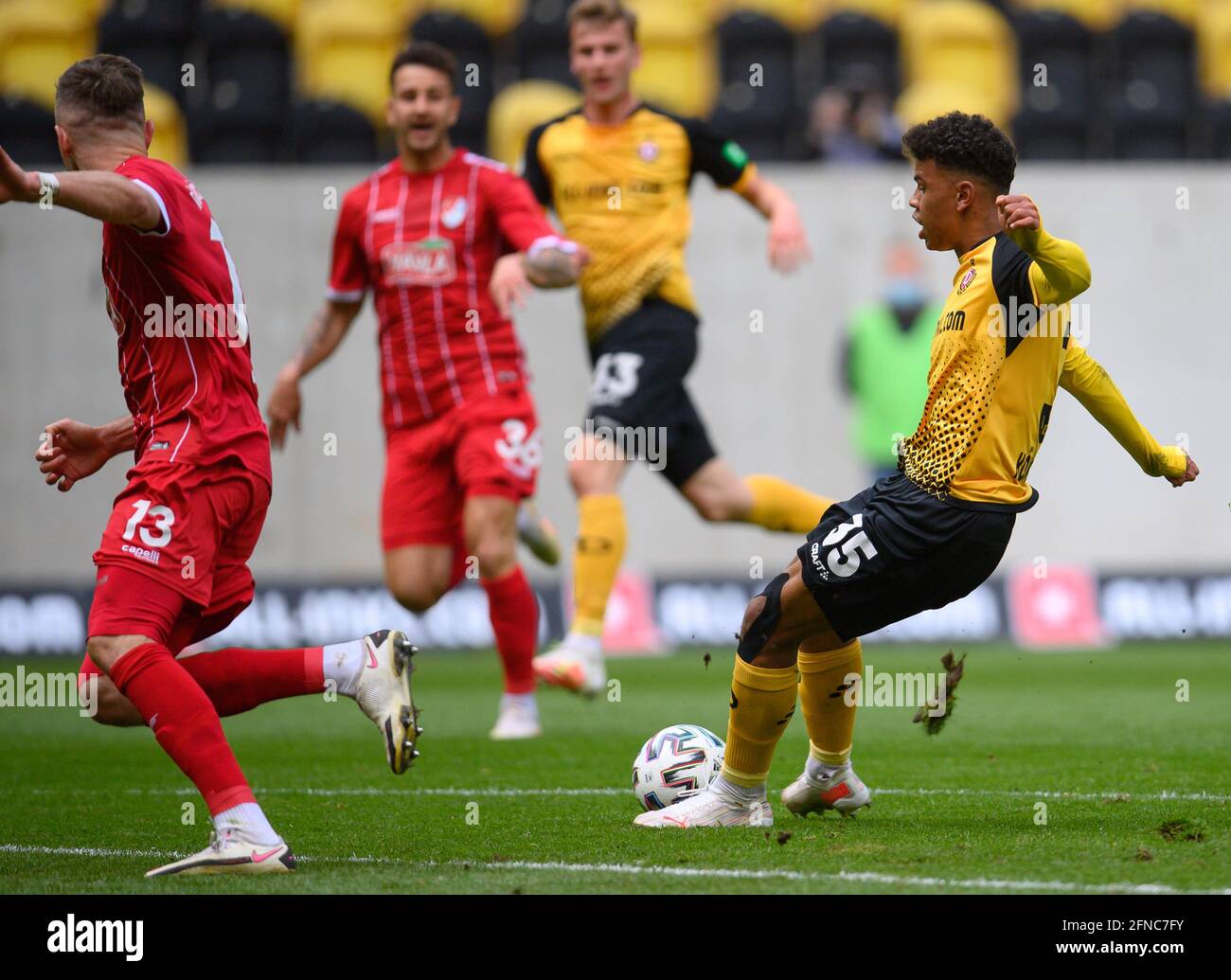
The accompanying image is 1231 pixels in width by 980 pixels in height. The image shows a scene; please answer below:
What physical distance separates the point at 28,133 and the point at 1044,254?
41.5 ft

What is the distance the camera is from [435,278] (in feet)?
26.3

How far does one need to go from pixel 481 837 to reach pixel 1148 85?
13211 mm

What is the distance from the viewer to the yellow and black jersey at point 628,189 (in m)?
8.59

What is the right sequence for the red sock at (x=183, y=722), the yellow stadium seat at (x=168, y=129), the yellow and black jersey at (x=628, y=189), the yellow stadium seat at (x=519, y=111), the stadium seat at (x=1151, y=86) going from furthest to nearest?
the stadium seat at (x=1151, y=86)
the yellow stadium seat at (x=168, y=129)
the yellow stadium seat at (x=519, y=111)
the yellow and black jersey at (x=628, y=189)
the red sock at (x=183, y=722)

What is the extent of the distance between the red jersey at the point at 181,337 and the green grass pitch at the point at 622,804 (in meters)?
1.11

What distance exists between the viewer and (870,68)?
1666 cm

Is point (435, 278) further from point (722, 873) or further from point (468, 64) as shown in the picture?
point (468, 64)

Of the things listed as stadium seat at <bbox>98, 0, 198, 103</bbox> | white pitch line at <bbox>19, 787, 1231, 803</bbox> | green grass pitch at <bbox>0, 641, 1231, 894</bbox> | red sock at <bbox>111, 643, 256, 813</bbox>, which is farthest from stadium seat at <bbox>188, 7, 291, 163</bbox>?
red sock at <bbox>111, 643, 256, 813</bbox>

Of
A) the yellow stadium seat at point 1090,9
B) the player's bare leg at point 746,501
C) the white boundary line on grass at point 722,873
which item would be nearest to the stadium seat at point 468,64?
the yellow stadium seat at point 1090,9

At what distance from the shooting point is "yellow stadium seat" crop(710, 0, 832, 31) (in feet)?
55.6

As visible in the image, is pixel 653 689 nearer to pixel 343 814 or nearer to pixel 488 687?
pixel 488 687

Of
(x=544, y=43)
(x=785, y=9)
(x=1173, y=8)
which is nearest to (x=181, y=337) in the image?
(x=544, y=43)

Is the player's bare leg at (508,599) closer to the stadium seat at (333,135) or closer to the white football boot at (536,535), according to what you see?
the white football boot at (536,535)
